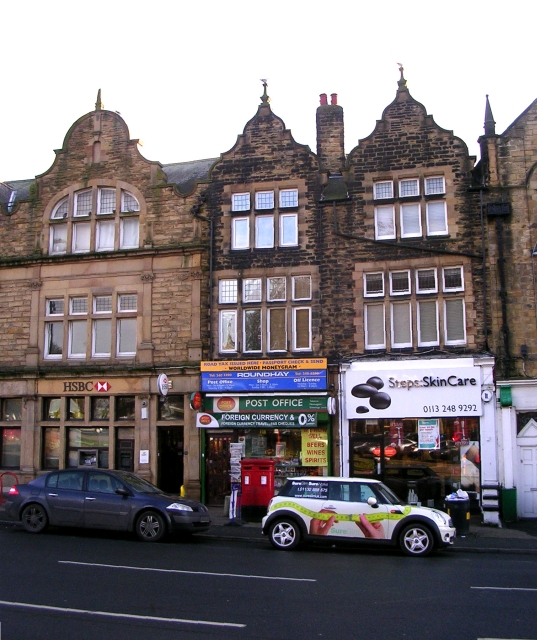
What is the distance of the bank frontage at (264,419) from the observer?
2134cm

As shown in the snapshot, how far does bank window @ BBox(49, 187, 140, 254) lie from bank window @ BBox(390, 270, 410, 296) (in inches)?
332

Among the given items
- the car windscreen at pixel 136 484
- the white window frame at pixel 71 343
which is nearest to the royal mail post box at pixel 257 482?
the car windscreen at pixel 136 484

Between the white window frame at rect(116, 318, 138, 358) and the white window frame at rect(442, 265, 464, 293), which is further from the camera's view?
the white window frame at rect(116, 318, 138, 358)

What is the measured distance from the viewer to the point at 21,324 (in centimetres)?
2433

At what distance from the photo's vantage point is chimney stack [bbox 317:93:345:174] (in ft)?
76.7

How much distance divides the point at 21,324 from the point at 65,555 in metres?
13.0

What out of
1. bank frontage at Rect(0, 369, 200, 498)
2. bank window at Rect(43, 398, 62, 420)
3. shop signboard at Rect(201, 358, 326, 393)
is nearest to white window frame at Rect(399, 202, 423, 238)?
shop signboard at Rect(201, 358, 326, 393)

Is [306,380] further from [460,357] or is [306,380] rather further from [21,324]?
[21,324]

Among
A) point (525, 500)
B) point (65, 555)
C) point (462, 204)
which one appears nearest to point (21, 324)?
point (65, 555)

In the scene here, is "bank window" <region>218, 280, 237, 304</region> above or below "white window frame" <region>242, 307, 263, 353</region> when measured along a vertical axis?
above

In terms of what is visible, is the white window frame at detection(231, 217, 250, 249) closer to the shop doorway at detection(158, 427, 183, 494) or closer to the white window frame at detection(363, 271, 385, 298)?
the white window frame at detection(363, 271, 385, 298)

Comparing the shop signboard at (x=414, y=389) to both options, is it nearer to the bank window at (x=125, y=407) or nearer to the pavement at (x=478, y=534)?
the pavement at (x=478, y=534)

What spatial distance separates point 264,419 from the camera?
71.1ft

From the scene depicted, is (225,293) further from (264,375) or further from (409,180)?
(409,180)
